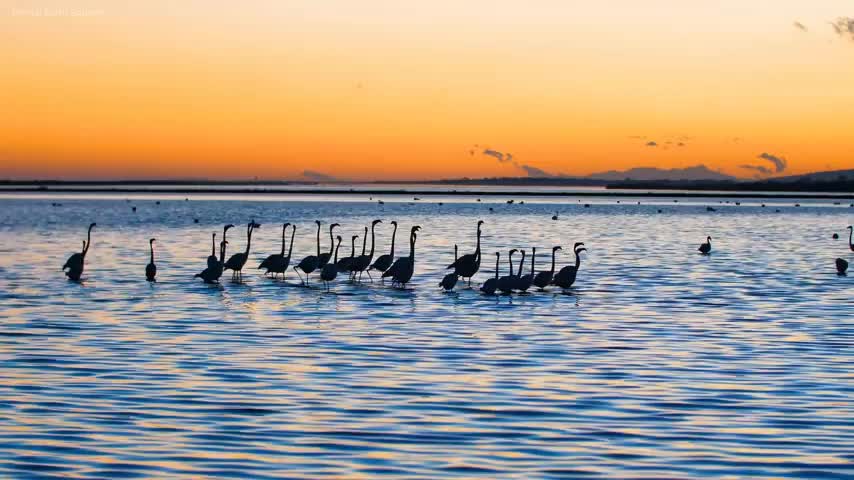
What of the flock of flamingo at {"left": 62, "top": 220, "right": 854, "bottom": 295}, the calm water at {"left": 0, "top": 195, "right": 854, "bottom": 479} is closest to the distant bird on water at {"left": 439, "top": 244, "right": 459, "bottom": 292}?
the flock of flamingo at {"left": 62, "top": 220, "right": 854, "bottom": 295}

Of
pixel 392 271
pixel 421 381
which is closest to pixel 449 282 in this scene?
pixel 392 271

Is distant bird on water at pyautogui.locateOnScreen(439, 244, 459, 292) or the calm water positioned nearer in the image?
the calm water

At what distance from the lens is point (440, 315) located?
965 inches

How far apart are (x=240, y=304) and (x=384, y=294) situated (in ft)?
13.6

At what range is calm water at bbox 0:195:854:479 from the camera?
11.6 m

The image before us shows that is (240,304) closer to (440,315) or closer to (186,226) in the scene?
(440,315)

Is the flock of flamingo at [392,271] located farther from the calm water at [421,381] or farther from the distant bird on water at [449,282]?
the calm water at [421,381]

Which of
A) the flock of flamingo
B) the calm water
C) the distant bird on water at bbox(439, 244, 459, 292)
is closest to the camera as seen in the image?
the calm water

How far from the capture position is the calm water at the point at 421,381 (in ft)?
38.1

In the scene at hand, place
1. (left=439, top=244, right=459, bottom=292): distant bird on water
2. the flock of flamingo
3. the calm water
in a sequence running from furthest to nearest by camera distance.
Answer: (left=439, top=244, right=459, bottom=292): distant bird on water < the flock of flamingo < the calm water

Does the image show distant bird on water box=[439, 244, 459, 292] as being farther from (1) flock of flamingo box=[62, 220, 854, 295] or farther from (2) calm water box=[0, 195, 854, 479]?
(2) calm water box=[0, 195, 854, 479]

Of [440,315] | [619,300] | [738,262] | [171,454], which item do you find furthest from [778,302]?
[171,454]

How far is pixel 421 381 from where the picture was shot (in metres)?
16.0

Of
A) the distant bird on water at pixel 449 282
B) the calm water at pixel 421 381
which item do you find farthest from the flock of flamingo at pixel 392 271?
the calm water at pixel 421 381
